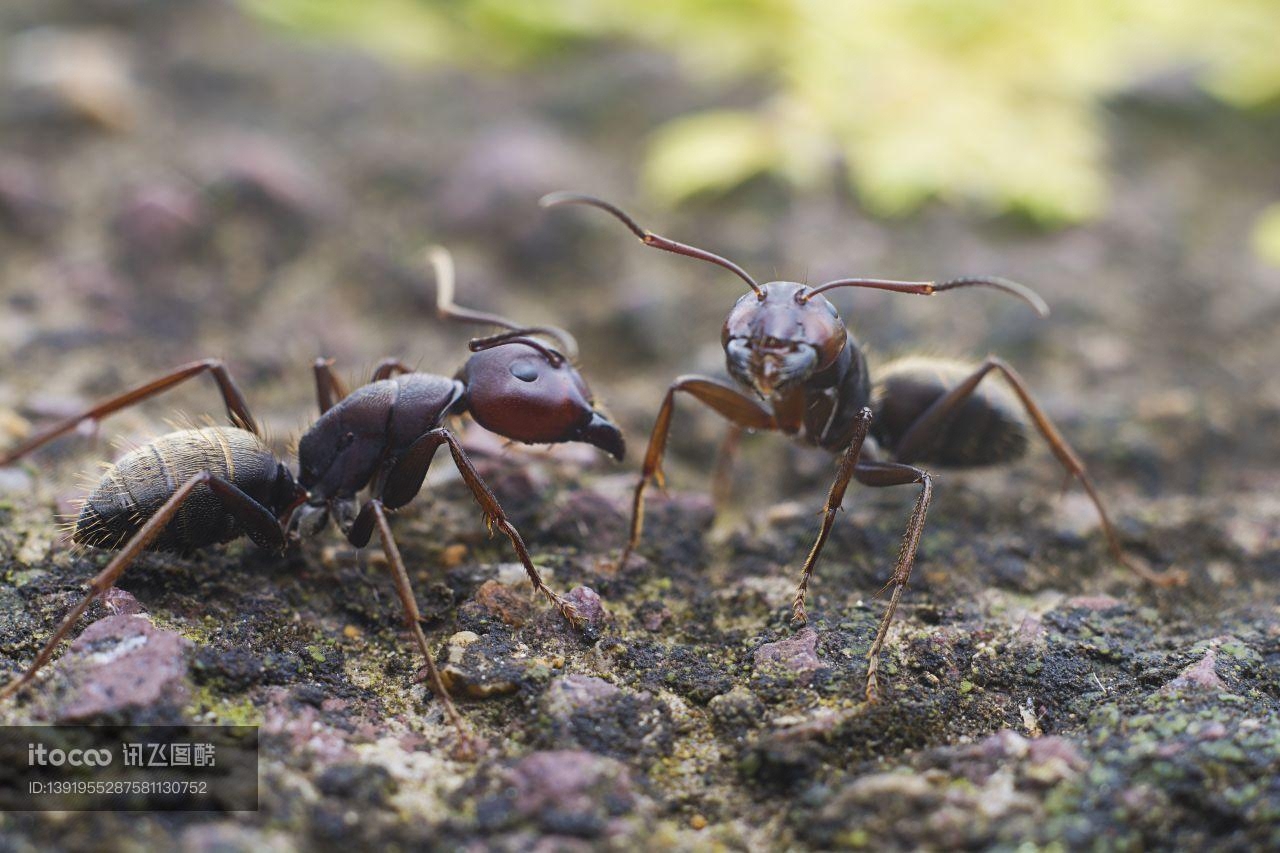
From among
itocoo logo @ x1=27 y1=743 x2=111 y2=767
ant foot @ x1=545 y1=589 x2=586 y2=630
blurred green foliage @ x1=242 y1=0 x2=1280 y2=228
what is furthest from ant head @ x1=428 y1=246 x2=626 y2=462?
blurred green foliage @ x1=242 y1=0 x2=1280 y2=228

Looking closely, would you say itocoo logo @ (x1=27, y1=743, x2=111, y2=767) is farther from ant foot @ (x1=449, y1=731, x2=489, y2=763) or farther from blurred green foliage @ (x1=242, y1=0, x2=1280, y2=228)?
blurred green foliage @ (x1=242, y1=0, x2=1280, y2=228)

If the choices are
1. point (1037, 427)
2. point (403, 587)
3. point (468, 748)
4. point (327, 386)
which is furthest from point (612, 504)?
point (1037, 427)

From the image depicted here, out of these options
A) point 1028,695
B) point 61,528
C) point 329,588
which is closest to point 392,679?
point 329,588

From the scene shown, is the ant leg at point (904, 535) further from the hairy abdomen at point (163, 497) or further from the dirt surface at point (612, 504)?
the hairy abdomen at point (163, 497)

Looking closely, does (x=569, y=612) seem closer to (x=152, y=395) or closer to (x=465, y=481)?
(x=465, y=481)

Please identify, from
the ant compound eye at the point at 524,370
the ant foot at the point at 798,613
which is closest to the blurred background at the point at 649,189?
the ant compound eye at the point at 524,370
